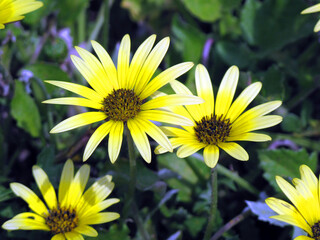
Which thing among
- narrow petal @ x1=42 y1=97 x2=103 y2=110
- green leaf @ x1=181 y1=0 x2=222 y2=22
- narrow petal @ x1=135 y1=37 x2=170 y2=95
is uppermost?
green leaf @ x1=181 y1=0 x2=222 y2=22

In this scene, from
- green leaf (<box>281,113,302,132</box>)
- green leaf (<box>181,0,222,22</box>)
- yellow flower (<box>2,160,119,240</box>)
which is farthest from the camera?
green leaf (<box>181,0,222,22</box>)

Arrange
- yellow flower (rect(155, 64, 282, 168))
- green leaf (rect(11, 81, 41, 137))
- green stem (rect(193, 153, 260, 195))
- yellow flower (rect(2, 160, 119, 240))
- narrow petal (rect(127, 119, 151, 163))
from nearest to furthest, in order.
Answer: narrow petal (rect(127, 119, 151, 163))
yellow flower (rect(155, 64, 282, 168))
yellow flower (rect(2, 160, 119, 240))
green stem (rect(193, 153, 260, 195))
green leaf (rect(11, 81, 41, 137))

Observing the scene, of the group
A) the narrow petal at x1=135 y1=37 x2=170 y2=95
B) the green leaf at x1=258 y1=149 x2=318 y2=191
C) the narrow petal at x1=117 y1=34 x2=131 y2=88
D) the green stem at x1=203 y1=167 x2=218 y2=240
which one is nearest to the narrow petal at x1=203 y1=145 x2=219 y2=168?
the green stem at x1=203 y1=167 x2=218 y2=240

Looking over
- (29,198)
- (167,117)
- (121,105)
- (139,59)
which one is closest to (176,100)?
(167,117)

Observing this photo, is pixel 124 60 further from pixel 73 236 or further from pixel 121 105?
pixel 73 236

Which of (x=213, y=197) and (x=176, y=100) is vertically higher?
(x=176, y=100)

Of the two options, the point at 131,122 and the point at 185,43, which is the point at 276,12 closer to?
the point at 185,43

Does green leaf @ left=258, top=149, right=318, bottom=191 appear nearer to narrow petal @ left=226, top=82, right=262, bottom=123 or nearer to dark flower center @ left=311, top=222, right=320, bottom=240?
narrow petal @ left=226, top=82, right=262, bottom=123
